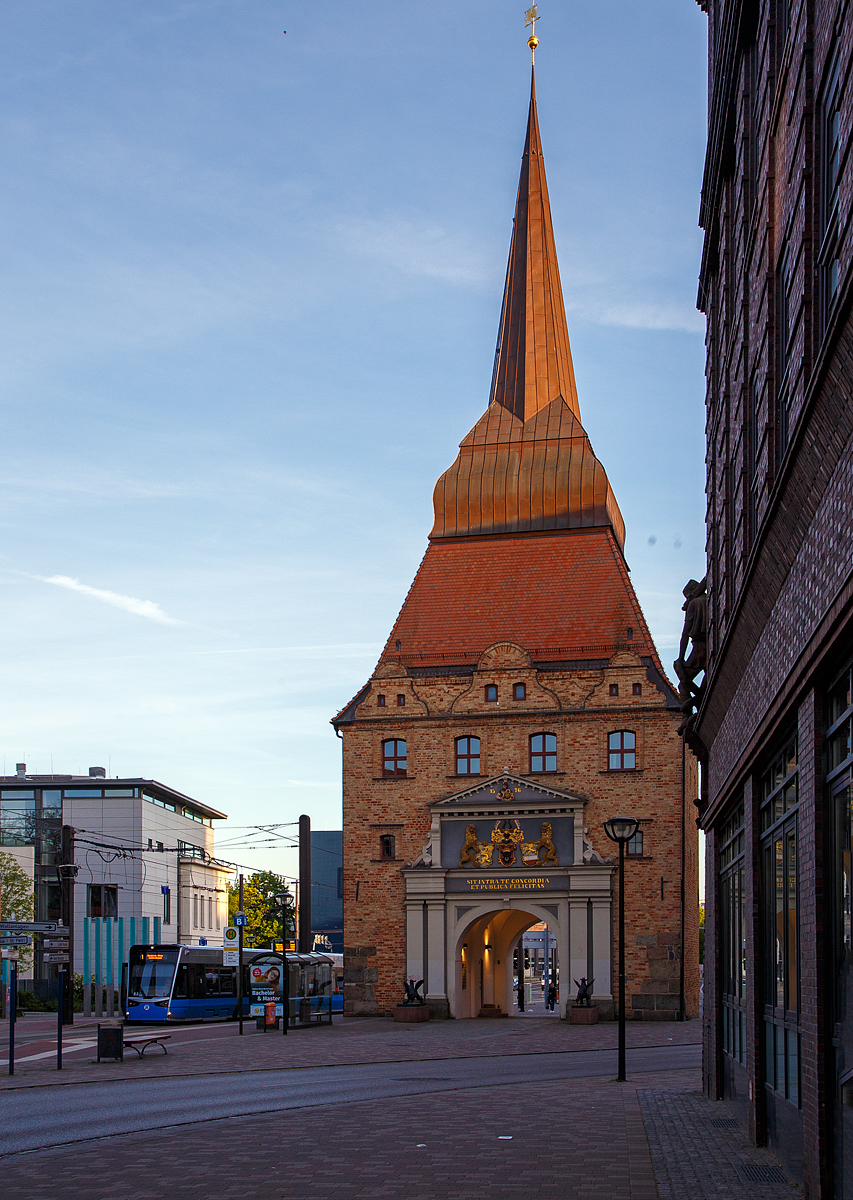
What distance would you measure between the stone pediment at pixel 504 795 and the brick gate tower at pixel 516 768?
0.06 metres

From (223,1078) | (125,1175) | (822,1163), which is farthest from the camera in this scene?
(223,1078)

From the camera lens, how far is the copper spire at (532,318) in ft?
185

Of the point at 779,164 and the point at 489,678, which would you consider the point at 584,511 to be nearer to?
the point at 489,678

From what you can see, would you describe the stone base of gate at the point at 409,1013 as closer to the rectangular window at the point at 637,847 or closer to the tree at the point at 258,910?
the rectangular window at the point at 637,847

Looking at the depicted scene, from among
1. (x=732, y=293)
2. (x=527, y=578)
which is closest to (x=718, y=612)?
(x=732, y=293)

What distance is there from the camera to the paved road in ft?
55.4

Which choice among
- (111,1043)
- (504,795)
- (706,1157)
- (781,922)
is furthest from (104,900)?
(781,922)

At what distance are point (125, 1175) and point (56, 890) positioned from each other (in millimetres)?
64281

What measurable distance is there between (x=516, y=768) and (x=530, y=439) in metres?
14.0

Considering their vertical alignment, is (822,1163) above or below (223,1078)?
above

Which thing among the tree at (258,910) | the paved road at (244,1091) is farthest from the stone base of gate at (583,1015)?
the tree at (258,910)

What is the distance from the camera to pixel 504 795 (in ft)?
148

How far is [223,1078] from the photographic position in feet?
78.6

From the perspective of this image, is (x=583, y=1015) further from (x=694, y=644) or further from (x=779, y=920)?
(x=779, y=920)
